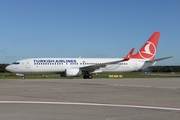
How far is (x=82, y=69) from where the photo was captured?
4153cm

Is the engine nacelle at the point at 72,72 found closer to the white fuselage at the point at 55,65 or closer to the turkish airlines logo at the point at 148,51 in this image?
the white fuselage at the point at 55,65

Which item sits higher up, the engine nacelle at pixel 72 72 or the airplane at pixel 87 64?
the airplane at pixel 87 64

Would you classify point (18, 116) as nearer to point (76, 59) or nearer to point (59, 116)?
point (59, 116)

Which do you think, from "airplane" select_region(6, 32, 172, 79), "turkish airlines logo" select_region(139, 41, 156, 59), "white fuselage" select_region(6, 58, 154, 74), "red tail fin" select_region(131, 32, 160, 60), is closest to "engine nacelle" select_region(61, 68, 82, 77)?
"airplane" select_region(6, 32, 172, 79)

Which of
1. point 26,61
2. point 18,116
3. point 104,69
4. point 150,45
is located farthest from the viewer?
point 150,45

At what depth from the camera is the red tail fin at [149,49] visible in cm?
4603

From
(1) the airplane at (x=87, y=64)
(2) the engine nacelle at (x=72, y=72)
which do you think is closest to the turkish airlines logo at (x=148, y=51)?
(1) the airplane at (x=87, y=64)

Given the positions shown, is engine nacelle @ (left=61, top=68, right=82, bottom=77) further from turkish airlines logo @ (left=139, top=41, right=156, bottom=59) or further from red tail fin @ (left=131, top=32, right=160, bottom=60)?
turkish airlines logo @ (left=139, top=41, right=156, bottom=59)

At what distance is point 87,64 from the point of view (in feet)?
139

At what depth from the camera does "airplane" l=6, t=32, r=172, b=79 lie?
130 ft

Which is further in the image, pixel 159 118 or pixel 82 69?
pixel 82 69

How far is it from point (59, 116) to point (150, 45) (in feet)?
133

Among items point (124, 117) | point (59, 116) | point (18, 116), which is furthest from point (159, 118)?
point (18, 116)

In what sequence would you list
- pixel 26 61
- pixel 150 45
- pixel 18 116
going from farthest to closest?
pixel 150 45
pixel 26 61
pixel 18 116
